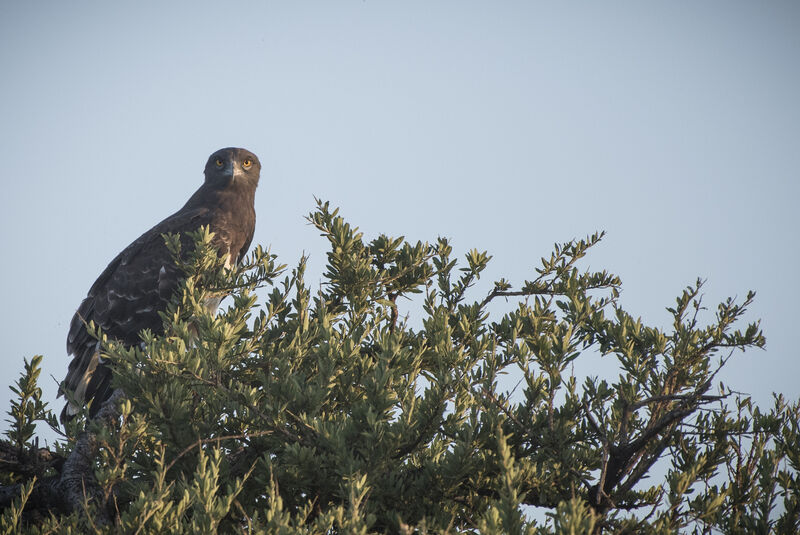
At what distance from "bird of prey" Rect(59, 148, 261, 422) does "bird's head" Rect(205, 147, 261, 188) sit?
282 millimetres

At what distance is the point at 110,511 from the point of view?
4039mm

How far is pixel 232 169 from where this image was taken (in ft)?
30.1

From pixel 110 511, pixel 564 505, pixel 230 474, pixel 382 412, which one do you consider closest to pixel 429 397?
pixel 382 412

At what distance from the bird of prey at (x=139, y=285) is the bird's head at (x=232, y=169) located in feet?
0.93

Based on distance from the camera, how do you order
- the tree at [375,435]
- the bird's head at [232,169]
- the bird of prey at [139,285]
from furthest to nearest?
the bird's head at [232,169] < the bird of prey at [139,285] < the tree at [375,435]

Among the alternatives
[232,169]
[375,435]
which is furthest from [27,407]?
[232,169]

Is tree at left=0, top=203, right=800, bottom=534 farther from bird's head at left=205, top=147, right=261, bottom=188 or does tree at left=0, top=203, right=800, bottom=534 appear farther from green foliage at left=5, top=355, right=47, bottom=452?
bird's head at left=205, top=147, right=261, bottom=188

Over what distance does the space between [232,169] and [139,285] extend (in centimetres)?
217

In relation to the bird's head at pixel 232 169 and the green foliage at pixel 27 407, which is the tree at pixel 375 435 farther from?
the bird's head at pixel 232 169

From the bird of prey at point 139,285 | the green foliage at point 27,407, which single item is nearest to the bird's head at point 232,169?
the bird of prey at point 139,285

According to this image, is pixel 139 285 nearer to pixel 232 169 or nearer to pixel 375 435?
pixel 232 169

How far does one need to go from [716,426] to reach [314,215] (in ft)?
9.42

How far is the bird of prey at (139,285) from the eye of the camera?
7.18 metres

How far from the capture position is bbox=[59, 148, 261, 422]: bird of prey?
7176 mm
